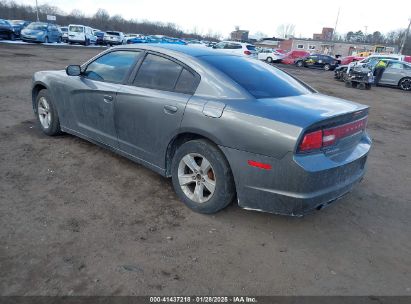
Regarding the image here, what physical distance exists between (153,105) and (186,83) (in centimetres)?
42

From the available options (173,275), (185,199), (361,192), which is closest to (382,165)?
(361,192)

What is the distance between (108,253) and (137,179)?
1.45 metres

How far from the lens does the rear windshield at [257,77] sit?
3396 millimetres

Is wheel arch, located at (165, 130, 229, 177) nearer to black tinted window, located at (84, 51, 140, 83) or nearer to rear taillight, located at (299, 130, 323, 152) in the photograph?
rear taillight, located at (299, 130, 323, 152)

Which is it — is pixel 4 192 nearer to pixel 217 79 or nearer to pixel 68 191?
pixel 68 191

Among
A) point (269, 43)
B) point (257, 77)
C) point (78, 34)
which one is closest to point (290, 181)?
point (257, 77)

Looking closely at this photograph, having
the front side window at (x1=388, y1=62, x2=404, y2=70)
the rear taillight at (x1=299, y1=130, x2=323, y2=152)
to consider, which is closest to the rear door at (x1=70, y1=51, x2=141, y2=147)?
the rear taillight at (x1=299, y1=130, x2=323, y2=152)

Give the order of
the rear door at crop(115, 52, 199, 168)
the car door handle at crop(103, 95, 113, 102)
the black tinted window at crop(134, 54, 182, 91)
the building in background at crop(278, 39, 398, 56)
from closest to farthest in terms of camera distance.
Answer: the rear door at crop(115, 52, 199, 168) < the black tinted window at crop(134, 54, 182, 91) < the car door handle at crop(103, 95, 113, 102) < the building in background at crop(278, 39, 398, 56)

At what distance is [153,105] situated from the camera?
3.62 metres

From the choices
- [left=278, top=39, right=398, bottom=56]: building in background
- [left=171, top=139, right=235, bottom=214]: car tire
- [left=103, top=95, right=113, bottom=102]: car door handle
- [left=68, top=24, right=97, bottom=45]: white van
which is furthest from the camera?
[left=278, top=39, right=398, bottom=56]: building in background

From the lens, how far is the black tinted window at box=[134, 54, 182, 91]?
3629mm

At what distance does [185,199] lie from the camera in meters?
3.58

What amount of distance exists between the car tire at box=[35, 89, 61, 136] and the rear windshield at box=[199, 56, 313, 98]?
106 inches

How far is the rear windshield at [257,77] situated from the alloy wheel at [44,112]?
2841mm
